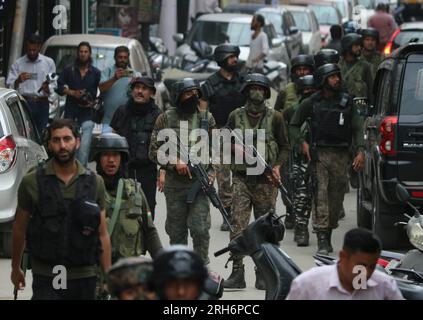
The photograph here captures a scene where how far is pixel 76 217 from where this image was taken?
778cm

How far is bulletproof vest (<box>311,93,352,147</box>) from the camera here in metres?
13.5

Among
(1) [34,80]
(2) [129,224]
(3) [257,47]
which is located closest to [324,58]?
(1) [34,80]

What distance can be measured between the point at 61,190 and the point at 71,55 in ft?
41.1

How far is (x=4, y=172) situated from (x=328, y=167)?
2861 millimetres

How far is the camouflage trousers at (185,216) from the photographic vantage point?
37.4 feet

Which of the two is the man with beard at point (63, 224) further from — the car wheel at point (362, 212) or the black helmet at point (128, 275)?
the car wheel at point (362, 212)

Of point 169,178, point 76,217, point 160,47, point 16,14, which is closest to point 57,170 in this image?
point 76,217

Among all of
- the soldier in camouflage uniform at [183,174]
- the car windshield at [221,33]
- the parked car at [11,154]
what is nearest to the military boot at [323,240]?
the soldier in camouflage uniform at [183,174]

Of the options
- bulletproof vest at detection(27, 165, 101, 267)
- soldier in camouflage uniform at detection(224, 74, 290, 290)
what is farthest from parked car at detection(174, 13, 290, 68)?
bulletproof vest at detection(27, 165, 101, 267)

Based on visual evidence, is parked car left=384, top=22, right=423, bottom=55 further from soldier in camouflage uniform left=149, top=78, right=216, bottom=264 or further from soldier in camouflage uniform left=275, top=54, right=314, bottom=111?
soldier in camouflage uniform left=149, top=78, right=216, bottom=264

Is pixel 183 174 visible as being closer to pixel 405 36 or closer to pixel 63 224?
pixel 63 224

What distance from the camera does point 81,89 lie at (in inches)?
685

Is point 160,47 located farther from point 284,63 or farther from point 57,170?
point 57,170

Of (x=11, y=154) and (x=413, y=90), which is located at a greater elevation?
(x=413, y=90)
